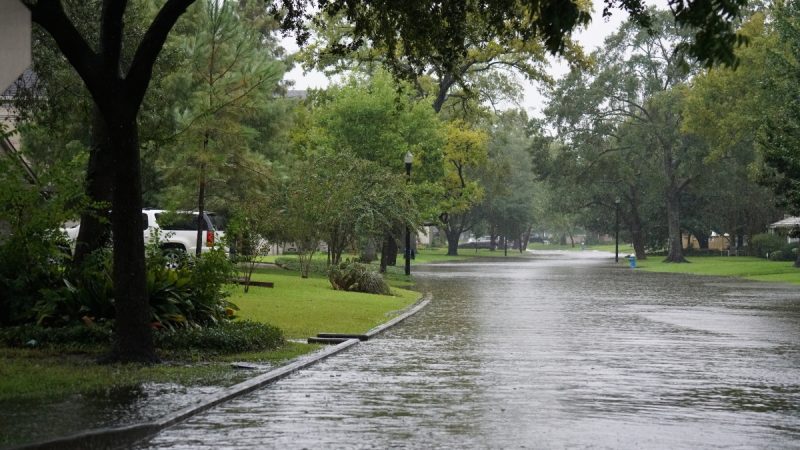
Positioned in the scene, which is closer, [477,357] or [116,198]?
[116,198]

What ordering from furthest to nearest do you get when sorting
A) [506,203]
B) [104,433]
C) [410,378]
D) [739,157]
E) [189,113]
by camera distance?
[506,203], [739,157], [189,113], [410,378], [104,433]

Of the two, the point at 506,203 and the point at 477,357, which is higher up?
the point at 506,203

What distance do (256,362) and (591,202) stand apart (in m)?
76.9

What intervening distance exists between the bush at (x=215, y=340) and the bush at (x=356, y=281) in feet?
47.8

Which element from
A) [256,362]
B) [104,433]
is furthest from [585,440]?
[256,362]

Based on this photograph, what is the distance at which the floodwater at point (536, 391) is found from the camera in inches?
348

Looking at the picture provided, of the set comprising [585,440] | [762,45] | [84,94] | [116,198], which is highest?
[762,45]

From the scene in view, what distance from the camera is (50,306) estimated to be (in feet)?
51.0

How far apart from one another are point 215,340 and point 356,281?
1576 cm

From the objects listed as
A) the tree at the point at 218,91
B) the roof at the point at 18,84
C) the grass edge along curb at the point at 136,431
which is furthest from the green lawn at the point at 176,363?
the roof at the point at 18,84

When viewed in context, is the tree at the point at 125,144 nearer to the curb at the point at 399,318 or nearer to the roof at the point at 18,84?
the curb at the point at 399,318

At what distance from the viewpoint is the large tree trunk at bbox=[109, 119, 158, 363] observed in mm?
13297

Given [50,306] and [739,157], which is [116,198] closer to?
[50,306]

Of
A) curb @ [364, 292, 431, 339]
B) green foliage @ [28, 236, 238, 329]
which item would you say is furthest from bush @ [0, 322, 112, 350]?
curb @ [364, 292, 431, 339]
